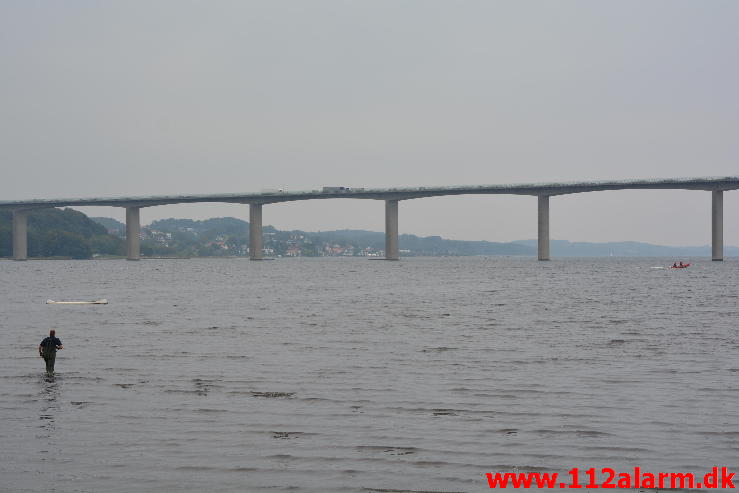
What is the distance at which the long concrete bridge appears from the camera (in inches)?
5738

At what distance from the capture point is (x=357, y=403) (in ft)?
60.9

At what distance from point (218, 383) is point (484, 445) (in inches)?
334

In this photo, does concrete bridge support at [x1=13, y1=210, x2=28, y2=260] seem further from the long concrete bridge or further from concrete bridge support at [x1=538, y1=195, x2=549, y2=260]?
concrete bridge support at [x1=538, y1=195, x2=549, y2=260]

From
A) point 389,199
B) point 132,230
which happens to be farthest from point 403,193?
point 132,230

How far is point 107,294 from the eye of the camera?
67.6 m

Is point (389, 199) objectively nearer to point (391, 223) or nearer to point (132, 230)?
point (391, 223)

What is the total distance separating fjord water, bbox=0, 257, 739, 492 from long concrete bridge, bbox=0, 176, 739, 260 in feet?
369

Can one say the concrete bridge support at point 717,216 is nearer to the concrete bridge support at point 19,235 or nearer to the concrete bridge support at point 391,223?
the concrete bridge support at point 391,223

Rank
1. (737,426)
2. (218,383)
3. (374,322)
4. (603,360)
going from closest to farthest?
(737,426) < (218,383) < (603,360) < (374,322)

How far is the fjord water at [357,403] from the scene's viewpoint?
13469 millimetres

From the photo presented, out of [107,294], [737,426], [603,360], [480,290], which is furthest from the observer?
[480,290]

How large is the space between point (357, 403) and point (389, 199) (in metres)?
140

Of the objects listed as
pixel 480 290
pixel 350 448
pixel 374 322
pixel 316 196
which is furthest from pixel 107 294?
pixel 316 196

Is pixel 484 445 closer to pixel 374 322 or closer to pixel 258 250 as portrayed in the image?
pixel 374 322
